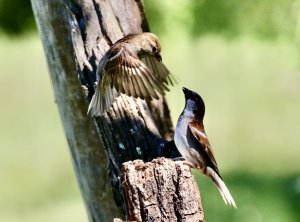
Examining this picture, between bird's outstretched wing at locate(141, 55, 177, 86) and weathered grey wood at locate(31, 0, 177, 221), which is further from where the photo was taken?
bird's outstretched wing at locate(141, 55, 177, 86)

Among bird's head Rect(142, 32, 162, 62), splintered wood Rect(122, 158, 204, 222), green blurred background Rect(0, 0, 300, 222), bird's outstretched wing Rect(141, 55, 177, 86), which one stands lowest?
green blurred background Rect(0, 0, 300, 222)

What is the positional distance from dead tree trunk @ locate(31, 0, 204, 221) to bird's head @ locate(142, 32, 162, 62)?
105 millimetres

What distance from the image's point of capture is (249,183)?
16.8ft

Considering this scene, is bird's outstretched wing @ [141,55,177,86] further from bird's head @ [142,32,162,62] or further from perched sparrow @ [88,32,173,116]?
perched sparrow @ [88,32,173,116]

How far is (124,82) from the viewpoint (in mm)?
3057

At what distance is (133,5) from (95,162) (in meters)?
Answer: 0.48

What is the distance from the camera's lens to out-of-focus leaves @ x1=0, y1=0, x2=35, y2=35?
5.80 meters

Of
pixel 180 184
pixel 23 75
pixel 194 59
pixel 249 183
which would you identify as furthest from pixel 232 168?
pixel 180 184

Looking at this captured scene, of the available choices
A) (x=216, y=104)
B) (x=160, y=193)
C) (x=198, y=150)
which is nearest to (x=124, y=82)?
(x=198, y=150)

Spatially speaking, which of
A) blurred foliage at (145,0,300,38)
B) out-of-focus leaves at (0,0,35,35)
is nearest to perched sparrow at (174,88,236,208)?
blurred foliage at (145,0,300,38)

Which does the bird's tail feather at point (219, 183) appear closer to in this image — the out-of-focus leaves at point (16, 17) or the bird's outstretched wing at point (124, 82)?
the bird's outstretched wing at point (124, 82)

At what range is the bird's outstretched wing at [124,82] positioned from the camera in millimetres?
3043

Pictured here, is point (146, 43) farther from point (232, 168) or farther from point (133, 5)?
point (232, 168)

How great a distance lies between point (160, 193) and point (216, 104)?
3.03 meters
